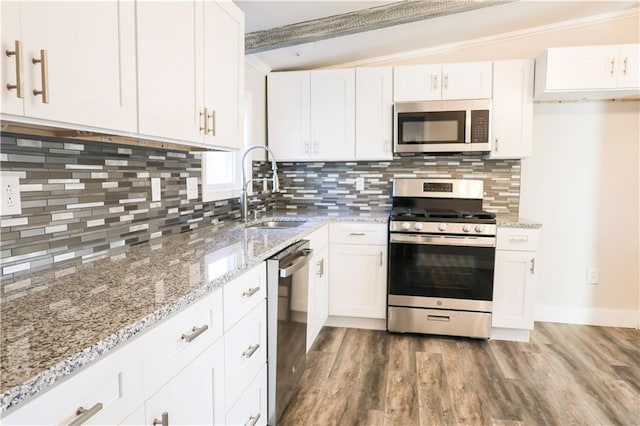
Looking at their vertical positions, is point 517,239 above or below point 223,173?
below

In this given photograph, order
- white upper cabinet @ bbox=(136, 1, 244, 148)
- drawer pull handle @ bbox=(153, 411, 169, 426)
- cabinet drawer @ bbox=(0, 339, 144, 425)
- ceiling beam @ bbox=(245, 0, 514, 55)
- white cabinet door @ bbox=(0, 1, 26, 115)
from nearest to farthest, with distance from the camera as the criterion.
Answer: cabinet drawer @ bbox=(0, 339, 144, 425) → white cabinet door @ bbox=(0, 1, 26, 115) → drawer pull handle @ bbox=(153, 411, 169, 426) → white upper cabinet @ bbox=(136, 1, 244, 148) → ceiling beam @ bbox=(245, 0, 514, 55)

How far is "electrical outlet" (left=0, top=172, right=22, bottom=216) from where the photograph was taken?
117 centimetres

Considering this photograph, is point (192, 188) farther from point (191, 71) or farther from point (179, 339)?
point (179, 339)

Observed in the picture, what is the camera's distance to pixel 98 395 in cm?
80

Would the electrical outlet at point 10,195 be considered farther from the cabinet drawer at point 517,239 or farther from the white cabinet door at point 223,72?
the cabinet drawer at point 517,239

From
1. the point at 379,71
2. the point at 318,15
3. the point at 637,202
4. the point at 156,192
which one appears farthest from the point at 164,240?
the point at 637,202

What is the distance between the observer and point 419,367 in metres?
2.52

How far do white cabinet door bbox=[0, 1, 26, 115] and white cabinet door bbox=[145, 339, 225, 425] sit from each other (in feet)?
2.50

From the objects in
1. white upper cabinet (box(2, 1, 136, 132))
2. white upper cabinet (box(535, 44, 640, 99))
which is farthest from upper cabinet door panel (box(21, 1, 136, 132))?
white upper cabinet (box(535, 44, 640, 99))

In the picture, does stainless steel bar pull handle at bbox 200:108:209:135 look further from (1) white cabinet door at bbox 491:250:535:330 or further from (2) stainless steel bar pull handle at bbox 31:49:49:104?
(1) white cabinet door at bbox 491:250:535:330

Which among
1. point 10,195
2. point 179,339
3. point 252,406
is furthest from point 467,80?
point 10,195

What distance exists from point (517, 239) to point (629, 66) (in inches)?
57.3

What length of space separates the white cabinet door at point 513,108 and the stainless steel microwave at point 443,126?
10 cm

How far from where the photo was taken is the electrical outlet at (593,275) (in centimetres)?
332
